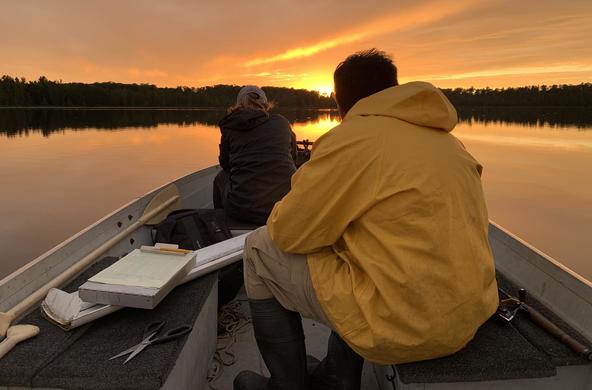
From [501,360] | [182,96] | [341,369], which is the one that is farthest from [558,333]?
[182,96]

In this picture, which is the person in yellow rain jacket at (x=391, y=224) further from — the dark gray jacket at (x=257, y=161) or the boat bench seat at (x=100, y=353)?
the dark gray jacket at (x=257, y=161)

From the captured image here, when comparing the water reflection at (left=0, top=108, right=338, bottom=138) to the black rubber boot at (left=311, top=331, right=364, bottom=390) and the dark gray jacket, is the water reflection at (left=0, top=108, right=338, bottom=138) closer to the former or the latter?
the dark gray jacket

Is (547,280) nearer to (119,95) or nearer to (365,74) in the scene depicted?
(365,74)

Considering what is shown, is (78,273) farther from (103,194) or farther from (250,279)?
(103,194)

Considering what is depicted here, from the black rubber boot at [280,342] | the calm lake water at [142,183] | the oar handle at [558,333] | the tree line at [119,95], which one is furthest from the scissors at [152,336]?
the tree line at [119,95]

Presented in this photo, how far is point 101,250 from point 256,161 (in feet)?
3.68

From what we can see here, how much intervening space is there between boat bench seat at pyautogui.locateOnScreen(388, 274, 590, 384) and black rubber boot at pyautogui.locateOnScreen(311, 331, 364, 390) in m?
0.26

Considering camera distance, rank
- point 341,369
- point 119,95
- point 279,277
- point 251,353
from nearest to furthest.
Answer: point 279,277 < point 341,369 < point 251,353 < point 119,95

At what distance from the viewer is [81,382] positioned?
4.23 feet

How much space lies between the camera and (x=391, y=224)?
1.15 metres

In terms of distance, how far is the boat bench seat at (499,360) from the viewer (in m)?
1.34

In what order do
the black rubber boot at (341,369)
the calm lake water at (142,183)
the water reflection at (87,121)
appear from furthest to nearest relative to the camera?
the water reflection at (87,121)
the calm lake water at (142,183)
the black rubber boot at (341,369)

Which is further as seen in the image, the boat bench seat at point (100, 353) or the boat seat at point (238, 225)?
the boat seat at point (238, 225)

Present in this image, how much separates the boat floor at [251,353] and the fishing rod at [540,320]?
671 mm
